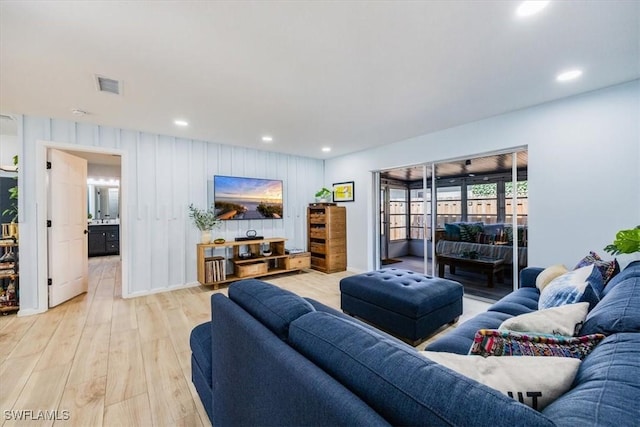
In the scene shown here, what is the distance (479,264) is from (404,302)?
80.9 inches

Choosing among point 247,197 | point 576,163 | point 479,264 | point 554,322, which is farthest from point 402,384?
point 247,197

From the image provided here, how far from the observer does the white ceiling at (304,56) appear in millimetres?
1565

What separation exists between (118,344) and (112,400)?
88 cm

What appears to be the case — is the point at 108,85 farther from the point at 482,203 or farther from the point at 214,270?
the point at 482,203

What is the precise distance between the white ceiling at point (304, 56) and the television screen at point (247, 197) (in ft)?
4.76

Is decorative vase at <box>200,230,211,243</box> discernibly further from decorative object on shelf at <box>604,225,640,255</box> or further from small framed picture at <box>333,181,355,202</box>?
decorative object on shelf at <box>604,225,640,255</box>

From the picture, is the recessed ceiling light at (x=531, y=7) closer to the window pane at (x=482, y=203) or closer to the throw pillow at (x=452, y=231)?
the window pane at (x=482, y=203)

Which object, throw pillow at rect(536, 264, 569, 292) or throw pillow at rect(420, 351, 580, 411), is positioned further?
throw pillow at rect(536, 264, 569, 292)

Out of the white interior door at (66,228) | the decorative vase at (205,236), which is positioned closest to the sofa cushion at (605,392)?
the decorative vase at (205,236)

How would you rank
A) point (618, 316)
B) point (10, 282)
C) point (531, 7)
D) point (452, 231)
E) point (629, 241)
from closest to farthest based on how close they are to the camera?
point (618, 316) < point (531, 7) < point (629, 241) < point (10, 282) < point (452, 231)

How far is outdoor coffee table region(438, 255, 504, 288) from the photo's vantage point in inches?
141

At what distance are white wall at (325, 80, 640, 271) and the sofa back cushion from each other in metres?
3.14

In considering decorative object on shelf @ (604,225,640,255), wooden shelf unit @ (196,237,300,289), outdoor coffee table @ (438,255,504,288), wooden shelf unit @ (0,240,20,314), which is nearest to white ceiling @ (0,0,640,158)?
decorative object on shelf @ (604,225,640,255)

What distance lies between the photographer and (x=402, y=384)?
605mm
